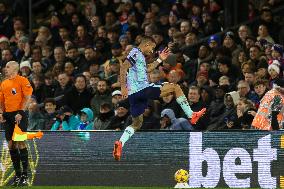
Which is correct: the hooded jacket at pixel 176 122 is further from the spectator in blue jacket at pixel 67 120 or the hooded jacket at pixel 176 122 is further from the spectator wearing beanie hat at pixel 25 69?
the spectator wearing beanie hat at pixel 25 69

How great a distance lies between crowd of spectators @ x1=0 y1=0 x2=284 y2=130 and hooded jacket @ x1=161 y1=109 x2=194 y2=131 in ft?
0.06

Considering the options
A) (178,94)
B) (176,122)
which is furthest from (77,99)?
(178,94)

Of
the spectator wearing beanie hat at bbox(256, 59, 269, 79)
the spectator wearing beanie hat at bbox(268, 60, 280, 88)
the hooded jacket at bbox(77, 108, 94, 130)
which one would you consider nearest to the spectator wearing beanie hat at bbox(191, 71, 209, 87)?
the spectator wearing beanie hat at bbox(256, 59, 269, 79)

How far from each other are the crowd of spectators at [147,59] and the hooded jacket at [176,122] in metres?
0.02

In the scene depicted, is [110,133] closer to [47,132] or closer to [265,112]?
[47,132]

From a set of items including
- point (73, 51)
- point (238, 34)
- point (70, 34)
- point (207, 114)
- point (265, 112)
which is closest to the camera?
point (265, 112)

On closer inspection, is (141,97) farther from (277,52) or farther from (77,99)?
(77,99)

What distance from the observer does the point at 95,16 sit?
928 inches

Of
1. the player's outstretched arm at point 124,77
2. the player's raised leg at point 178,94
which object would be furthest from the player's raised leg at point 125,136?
the player's outstretched arm at point 124,77

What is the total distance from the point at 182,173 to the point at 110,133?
73.5 inches

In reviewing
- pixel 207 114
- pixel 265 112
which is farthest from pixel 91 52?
pixel 265 112

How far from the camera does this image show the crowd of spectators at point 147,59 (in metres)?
18.3

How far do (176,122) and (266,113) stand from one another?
6.26 feet

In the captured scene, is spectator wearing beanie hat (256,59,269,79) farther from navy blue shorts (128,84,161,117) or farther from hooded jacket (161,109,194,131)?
navy blue shorts (128,84,161,117)
